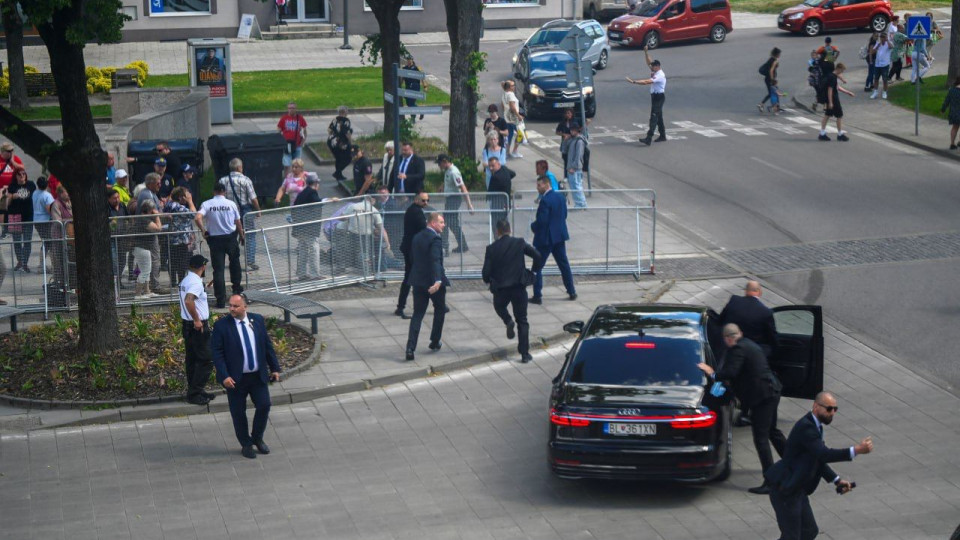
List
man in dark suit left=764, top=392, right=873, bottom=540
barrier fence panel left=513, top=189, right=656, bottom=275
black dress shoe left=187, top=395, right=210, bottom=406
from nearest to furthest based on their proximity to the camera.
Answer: man in dark suit left=764, top=392, right=873, bottom=540
black dress shoe left=187, top=395, right=210, bottom=406
barrier fence panel left=513, top=189, right=656, bottom=275

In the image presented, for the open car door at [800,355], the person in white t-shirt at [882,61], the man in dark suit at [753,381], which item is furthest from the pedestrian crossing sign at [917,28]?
the man in dark suit at [753,381]

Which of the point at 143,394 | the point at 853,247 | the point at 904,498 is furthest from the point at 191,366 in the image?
the point at 853,247

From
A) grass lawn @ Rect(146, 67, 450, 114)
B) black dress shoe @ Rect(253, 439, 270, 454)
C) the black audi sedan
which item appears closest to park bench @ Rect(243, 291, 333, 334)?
black dress shoe @ Rect(253, 439, 270, 454)

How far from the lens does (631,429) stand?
413 inches

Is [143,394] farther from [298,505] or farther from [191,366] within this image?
[298,505]

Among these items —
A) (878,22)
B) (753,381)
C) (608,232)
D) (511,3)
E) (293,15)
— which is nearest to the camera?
(753,381)

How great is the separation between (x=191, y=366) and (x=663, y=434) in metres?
5.68

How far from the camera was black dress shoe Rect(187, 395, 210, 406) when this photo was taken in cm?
Result: 1341

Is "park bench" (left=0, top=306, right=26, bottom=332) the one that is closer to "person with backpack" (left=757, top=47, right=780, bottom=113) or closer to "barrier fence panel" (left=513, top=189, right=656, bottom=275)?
"barrier fence panel" (left=513, top=189, right=656, bottom=275)

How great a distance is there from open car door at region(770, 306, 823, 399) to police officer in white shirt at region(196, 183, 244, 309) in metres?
7.98

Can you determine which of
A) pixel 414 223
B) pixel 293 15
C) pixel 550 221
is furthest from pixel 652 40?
pixel 414 223

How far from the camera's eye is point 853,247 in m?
19.9

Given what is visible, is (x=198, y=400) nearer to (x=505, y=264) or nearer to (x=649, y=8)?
(x=505, y=264)

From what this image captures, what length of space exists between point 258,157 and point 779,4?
3662 centimetres
